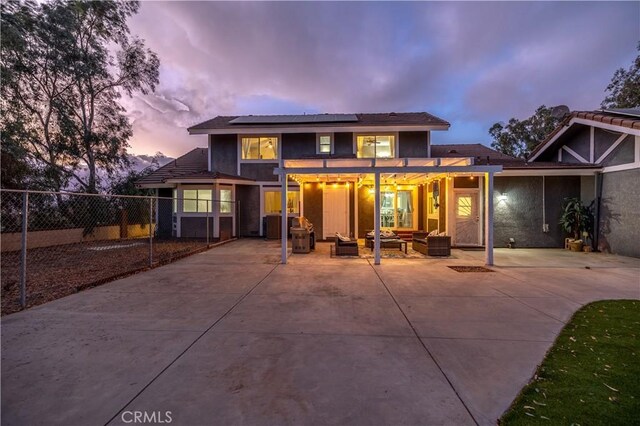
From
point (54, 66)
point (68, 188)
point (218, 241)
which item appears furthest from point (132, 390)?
point (54, 66)

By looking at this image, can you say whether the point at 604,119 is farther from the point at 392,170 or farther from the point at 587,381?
the point at 587,381

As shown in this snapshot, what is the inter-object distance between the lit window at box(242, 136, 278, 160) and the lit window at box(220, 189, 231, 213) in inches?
93.2

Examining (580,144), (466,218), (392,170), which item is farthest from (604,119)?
(392,170)

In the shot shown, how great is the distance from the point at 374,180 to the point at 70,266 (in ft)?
32.7

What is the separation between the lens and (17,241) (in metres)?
10.6

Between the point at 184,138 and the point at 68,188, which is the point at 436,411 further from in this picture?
the point at 184,138

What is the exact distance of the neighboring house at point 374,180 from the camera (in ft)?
36.3

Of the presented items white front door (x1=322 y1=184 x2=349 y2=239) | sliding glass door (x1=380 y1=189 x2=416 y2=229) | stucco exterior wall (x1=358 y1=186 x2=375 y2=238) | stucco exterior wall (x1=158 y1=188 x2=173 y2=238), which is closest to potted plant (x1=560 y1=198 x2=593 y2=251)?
sliding glass door (x1=380 y1=189 x2=416 y2=229)

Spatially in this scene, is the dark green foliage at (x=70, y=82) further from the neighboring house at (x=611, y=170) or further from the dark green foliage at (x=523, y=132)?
the dark green foliage at (x=523, y=132)

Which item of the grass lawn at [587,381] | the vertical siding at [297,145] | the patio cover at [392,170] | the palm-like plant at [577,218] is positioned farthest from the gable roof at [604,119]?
the vertical siding at [297,145]

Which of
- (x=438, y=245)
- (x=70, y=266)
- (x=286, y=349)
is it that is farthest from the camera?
(x=438, y=245)

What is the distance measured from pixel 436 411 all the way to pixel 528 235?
12.7 m

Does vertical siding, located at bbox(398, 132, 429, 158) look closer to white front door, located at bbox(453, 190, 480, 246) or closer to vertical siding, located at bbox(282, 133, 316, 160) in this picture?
white front door, located at bbox(453, 190, 480, 246)

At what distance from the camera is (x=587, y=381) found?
2.83 metres
